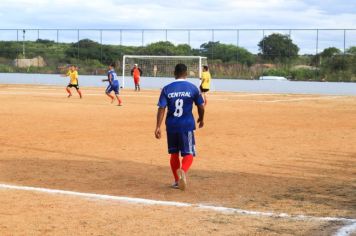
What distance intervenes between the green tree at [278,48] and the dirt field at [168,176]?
27.3m

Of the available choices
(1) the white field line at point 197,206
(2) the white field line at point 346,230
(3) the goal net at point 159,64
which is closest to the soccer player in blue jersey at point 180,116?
(1) the white field line at point 197,206

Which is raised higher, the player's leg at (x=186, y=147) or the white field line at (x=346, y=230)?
the player's leg at (x=186, y=147)

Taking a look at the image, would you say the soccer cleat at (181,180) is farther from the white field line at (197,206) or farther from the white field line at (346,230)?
the white field line at (346,230)

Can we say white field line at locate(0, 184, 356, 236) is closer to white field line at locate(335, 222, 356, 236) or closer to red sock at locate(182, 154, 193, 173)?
white field line at locate(335, 222, 356, 236)

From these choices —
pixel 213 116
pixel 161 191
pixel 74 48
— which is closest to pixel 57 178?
pixel 161 191

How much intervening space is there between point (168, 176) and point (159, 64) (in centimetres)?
4202

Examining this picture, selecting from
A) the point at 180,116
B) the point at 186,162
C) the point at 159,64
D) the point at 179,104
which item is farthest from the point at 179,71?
the point at 159,64

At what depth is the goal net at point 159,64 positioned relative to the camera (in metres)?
49.6

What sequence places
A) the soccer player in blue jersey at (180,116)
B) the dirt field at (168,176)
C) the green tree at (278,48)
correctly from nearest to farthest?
the dirt field at (168,176) < the soccer player in blue jersey at (180,116) < the green tree at (278,48)

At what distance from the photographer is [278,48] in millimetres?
47031

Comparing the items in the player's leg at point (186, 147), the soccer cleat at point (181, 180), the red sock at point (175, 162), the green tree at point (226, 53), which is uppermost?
the green tree at point (226, 53)

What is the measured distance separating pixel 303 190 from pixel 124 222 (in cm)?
310

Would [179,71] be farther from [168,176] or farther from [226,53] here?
[226,53]

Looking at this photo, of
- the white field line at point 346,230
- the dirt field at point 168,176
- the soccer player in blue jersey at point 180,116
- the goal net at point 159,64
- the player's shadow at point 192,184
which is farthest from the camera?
the goal net at point 159,64
